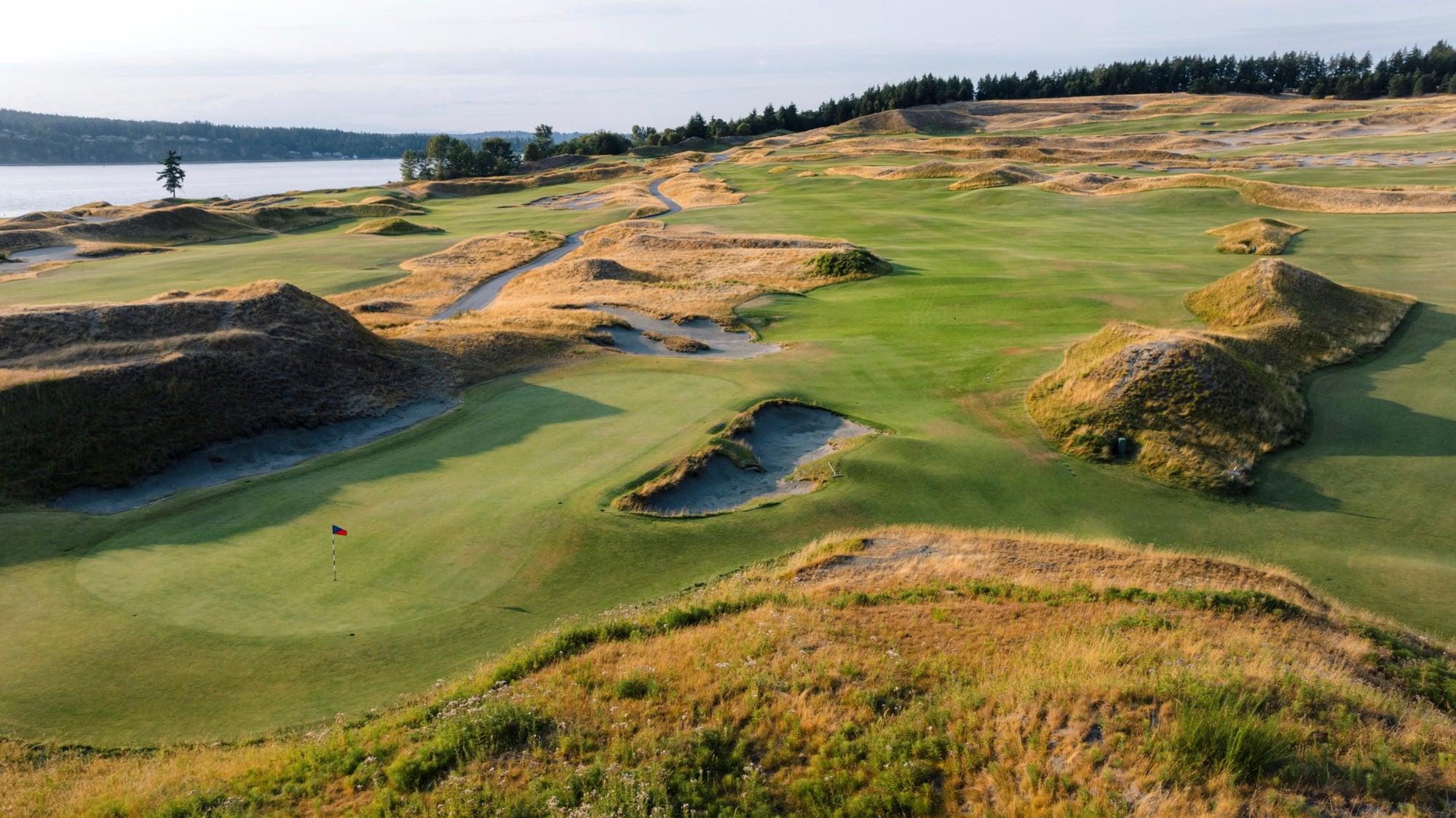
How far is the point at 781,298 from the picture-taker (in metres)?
40.5

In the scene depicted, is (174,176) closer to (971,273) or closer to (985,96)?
(971,273)

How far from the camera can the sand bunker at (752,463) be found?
17.7 m

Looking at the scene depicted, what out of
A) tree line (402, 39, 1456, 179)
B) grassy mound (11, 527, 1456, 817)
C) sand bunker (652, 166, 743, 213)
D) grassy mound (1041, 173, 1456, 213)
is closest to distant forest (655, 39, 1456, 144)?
tree line (402, 39, 1456, 179)

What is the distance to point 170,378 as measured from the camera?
21.3m

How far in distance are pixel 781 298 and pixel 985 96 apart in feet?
498

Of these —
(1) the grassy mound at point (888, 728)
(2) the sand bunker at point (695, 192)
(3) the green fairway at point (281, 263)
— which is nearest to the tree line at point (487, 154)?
(2) the sand bunker at point (695, 192)

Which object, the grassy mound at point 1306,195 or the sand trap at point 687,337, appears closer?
the sand trap at point 687,337

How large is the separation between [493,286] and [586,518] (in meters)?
37.0

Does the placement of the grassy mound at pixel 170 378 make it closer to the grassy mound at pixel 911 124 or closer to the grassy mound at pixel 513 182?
the grassy mound at pixel 513 182

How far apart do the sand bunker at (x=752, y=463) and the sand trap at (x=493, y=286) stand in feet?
78.8

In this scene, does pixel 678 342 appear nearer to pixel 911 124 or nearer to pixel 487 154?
pixel 487 154

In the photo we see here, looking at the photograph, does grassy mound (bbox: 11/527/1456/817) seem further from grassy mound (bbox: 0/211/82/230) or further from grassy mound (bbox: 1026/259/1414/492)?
grassy mound (bbox: 0/211/82/230)

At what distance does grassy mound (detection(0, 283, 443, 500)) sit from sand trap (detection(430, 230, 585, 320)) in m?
14.2

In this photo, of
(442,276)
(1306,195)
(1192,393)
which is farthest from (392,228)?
(1306,195)
